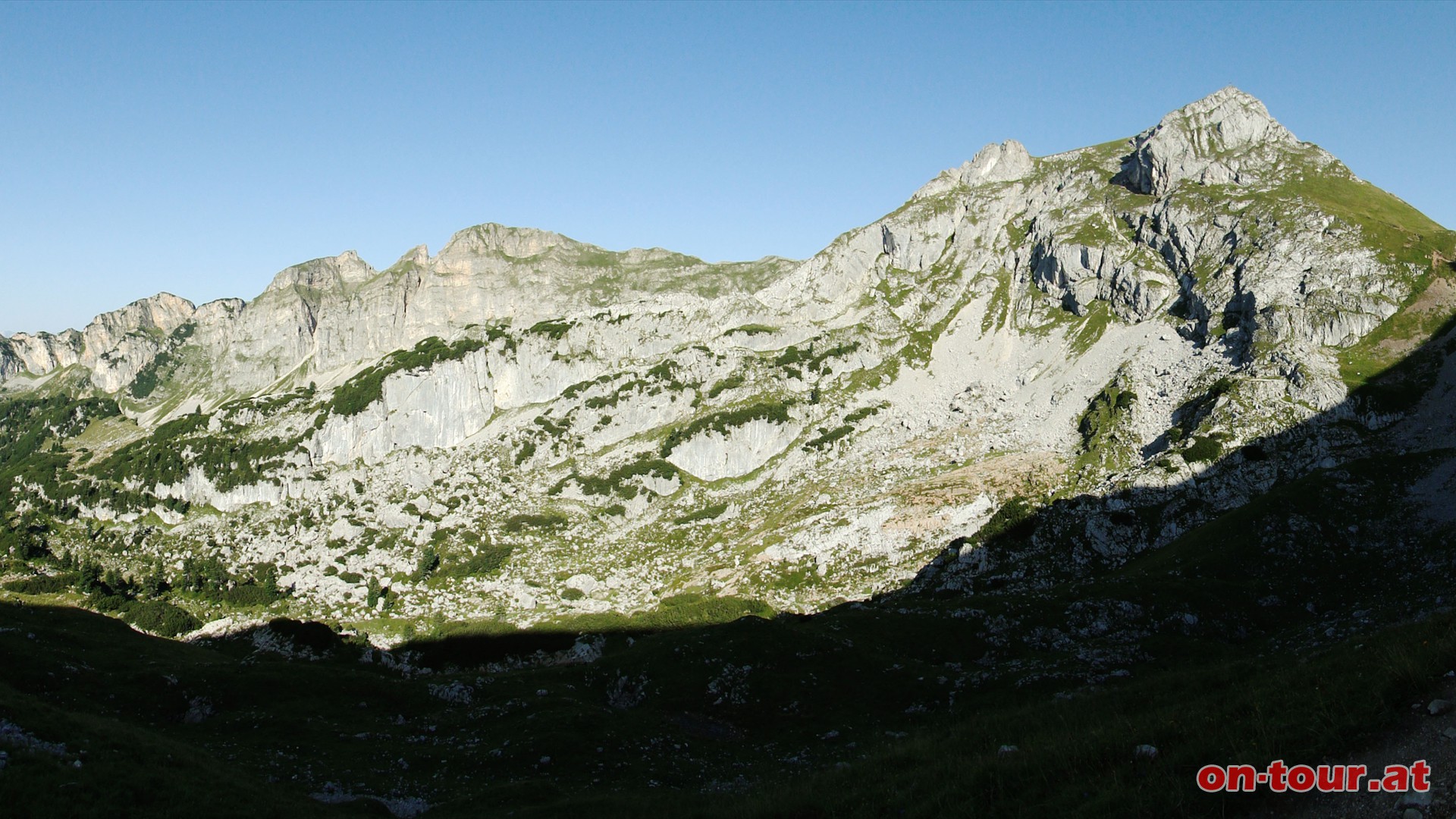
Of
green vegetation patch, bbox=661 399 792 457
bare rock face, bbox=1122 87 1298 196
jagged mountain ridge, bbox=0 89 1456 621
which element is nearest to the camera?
jagged mountain ridge, bbox=0 89 1456 621

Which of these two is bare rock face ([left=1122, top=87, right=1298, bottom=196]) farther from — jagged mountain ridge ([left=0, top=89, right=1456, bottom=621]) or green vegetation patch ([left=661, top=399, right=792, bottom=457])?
green vegetation patch ([left=661, top=399, right=792, bottom=457])

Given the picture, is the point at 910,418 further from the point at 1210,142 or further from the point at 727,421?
the point at 1210,142

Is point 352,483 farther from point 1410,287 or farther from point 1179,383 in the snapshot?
point 1410,287

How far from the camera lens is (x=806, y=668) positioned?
51.2m

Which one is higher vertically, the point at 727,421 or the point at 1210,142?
the point at 1210,142

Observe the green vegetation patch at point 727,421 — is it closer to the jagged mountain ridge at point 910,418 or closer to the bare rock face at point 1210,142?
the jagged mountain ridge at point 910,418

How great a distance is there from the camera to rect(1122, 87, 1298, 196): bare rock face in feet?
548

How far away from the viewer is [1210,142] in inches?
6865

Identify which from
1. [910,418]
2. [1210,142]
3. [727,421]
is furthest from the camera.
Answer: [1210,142]

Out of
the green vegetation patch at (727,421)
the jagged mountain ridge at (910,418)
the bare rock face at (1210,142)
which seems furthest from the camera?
the bare rock face at (1210,142)

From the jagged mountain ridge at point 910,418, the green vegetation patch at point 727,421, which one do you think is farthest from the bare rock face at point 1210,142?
the green vegetation patch at point 727,421

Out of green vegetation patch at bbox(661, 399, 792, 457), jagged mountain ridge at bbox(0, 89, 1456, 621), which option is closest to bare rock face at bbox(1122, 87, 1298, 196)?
jagged mountain ridge at bbox(0, 89, 1456, 621)

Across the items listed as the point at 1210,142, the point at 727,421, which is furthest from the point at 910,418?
the point at 1210,142

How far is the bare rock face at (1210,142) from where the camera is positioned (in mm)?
167000
